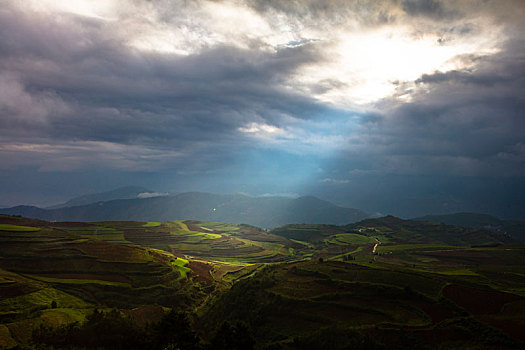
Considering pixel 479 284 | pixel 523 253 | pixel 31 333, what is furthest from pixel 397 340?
pixel 523 253

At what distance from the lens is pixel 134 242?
18525 centimetres

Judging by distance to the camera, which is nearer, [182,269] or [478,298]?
[478,298]

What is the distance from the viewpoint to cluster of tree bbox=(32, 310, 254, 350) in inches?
1553

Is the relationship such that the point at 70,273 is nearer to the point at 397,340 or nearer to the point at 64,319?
the point at 64,319

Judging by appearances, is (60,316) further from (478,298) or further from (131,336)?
(478,298)

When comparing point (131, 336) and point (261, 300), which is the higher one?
point (131, 336)

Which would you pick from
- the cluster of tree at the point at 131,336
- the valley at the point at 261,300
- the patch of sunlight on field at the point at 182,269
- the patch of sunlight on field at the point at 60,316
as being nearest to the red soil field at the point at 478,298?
the valley at the point at 261,300

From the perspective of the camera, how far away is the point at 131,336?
40.7 m

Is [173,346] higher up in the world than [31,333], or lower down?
higher up

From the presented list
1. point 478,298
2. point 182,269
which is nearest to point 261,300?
point 182,269

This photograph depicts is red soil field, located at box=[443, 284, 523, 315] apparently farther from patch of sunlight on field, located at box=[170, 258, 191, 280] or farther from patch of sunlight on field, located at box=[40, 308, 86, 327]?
patch of sunlight on field, located at box=[170, 258, 191, 280]

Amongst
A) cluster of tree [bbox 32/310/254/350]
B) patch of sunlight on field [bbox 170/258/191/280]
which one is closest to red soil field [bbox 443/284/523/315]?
cluster of tree [bbox 32/310/254/350]

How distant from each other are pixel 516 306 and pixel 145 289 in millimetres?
98438

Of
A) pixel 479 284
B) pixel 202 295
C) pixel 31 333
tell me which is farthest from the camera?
pixel 202 295
